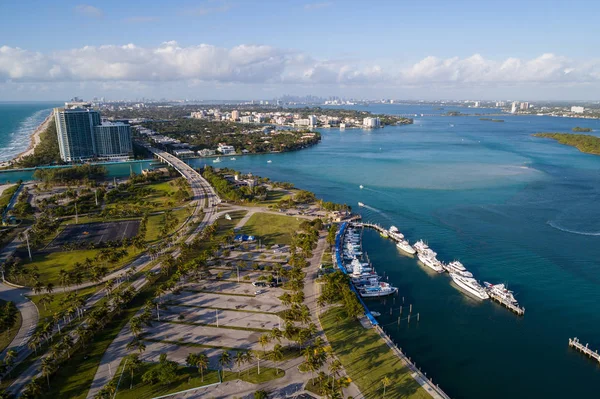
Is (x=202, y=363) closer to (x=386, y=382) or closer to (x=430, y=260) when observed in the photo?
(x=386, y=382)

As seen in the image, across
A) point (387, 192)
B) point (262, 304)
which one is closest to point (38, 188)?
point (262, 304)

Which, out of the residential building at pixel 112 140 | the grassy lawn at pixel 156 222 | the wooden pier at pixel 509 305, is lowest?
the wooden pier at pixel 509 305

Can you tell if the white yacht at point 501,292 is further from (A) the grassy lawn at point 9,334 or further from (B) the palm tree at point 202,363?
(A) the grassy lawn at point 9,334

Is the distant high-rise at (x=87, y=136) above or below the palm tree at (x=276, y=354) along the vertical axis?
above

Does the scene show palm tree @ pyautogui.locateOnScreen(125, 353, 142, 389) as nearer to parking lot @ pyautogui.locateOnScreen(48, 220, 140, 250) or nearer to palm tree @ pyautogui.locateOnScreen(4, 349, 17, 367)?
palm tree @ pyautogui.locateOnScreen(4, 349, 17, 367)

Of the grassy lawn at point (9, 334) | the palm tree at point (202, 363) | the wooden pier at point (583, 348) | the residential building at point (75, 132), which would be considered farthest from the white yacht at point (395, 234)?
the residential building at point (75, 132)

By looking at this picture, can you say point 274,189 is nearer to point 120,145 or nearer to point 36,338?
point 36,338

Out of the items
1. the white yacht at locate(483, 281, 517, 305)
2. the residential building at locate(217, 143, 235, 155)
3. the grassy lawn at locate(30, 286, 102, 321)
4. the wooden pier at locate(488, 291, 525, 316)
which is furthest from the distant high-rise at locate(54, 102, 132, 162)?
the wooden pier at locate(488, 291, 525, 316)
